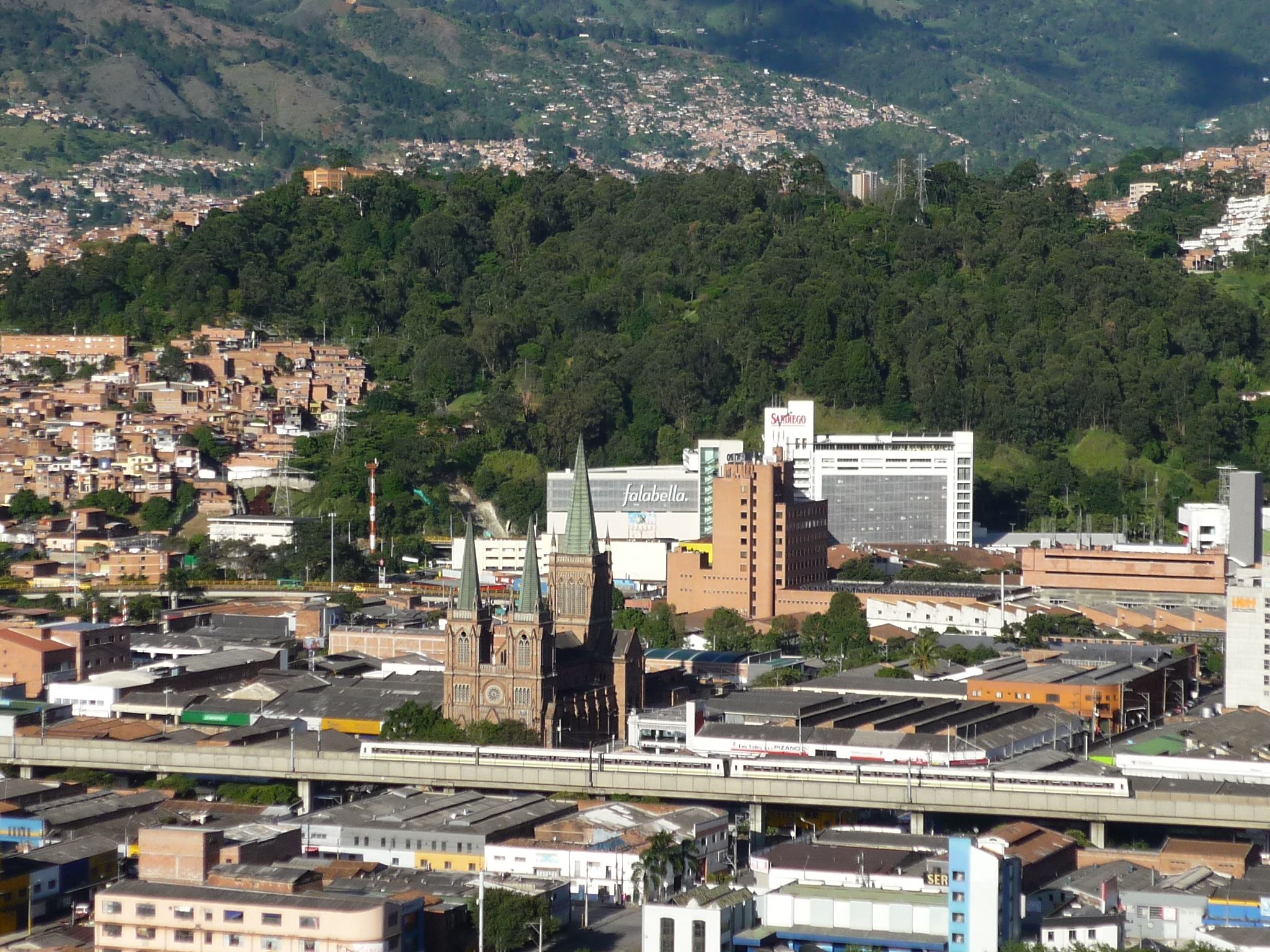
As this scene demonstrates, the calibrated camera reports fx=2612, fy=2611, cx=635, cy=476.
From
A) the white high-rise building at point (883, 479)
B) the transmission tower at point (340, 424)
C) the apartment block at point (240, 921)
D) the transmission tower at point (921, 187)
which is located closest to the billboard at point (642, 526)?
the white high-rise building at point (883, 479)

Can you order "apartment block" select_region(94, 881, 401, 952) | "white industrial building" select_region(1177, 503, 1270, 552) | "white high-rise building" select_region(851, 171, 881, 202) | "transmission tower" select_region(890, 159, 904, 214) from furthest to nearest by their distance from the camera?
1. "white high-rise building" select_region(851, 171, 881, 202)
2. "transmission tower" select_region(890, 159, 904, 214)
3. "white industrial building" select_region(1177, 503, 1270, 552)
4. "apartment block" select_region(94, 881, 401, 952)

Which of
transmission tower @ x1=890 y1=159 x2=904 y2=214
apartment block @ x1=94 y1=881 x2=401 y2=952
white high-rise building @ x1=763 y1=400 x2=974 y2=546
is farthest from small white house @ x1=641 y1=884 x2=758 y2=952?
transmission tower @ x1=890 y1=159 x2=904 y2=214

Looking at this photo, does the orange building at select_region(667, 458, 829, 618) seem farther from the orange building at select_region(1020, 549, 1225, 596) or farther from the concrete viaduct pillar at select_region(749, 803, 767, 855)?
the concrete viaduct pillar at select_region(749, 803, 767, 855)

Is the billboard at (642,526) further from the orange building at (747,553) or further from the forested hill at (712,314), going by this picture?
the orange building at (747,553)

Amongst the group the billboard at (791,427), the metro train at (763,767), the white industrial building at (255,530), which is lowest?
the metro train at (763,767)

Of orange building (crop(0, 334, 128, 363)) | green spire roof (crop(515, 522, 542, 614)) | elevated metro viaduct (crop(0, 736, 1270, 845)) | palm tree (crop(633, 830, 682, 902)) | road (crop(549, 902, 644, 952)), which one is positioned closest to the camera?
road (crop(549, 902, 644, 952))

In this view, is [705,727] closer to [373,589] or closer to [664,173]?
[373,589]

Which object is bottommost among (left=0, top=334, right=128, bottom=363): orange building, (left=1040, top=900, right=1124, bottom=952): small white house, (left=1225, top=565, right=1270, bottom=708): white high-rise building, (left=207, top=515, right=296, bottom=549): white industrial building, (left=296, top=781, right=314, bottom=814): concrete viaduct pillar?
(left=1040, top=900, right=1124, bottom=952): small white house
